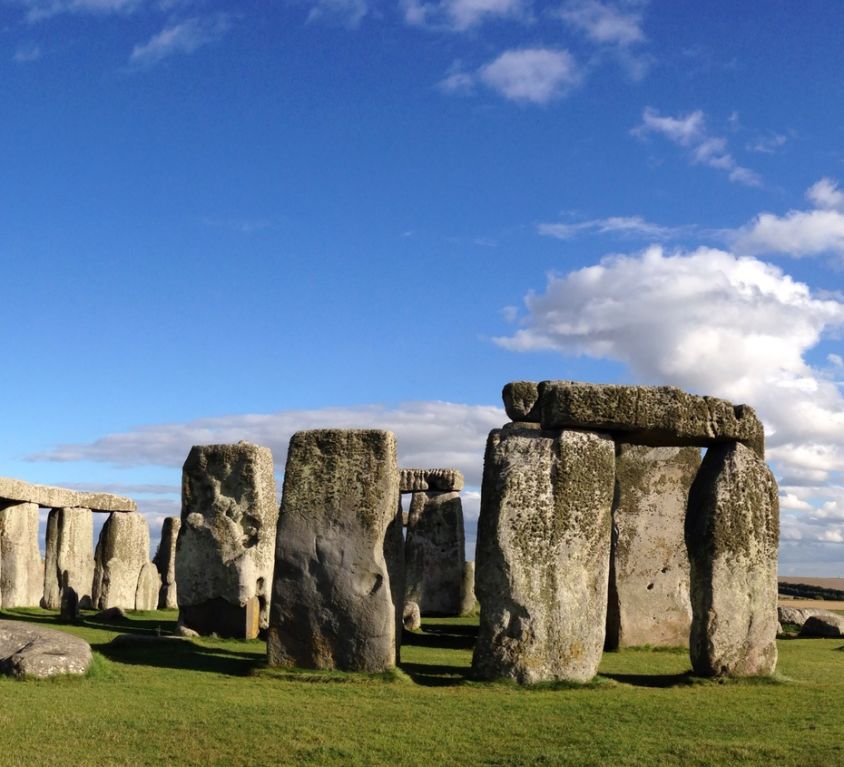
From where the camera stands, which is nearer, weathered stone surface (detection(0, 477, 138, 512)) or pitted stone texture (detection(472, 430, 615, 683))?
pitted stone texture (detection(472, 430, 615, 683))

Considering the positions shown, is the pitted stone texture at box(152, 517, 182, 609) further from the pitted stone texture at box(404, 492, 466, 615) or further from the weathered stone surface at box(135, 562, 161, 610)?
the pitted stone texture at box(404, 492, 466, 615)

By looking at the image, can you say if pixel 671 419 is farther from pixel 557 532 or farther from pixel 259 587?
pixel 259 587

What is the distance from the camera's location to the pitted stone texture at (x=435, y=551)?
24328 mm

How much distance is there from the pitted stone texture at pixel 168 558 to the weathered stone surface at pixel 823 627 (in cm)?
1375

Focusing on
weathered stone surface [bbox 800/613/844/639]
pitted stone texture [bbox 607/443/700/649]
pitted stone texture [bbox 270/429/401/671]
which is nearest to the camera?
pitted stone texture [bbox 270/429/401/671]

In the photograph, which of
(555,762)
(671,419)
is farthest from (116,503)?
(555,762)

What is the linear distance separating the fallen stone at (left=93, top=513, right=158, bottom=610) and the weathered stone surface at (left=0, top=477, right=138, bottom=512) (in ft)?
2.01

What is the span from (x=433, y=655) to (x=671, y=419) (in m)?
5.01

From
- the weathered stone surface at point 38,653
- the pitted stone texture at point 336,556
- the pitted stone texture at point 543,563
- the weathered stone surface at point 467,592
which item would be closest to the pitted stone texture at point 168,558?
the weathered stone surface at point 467,592

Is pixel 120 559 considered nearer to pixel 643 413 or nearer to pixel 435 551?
pixel 435 551

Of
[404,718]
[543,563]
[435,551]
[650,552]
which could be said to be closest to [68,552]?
[435,551]

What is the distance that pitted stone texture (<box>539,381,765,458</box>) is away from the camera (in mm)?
11352

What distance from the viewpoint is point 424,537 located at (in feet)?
82.6

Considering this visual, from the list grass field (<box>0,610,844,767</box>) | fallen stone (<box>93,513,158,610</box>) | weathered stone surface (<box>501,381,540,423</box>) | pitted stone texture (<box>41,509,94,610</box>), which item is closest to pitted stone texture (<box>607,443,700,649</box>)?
grass field (<box>0,610,844,767</box>)
